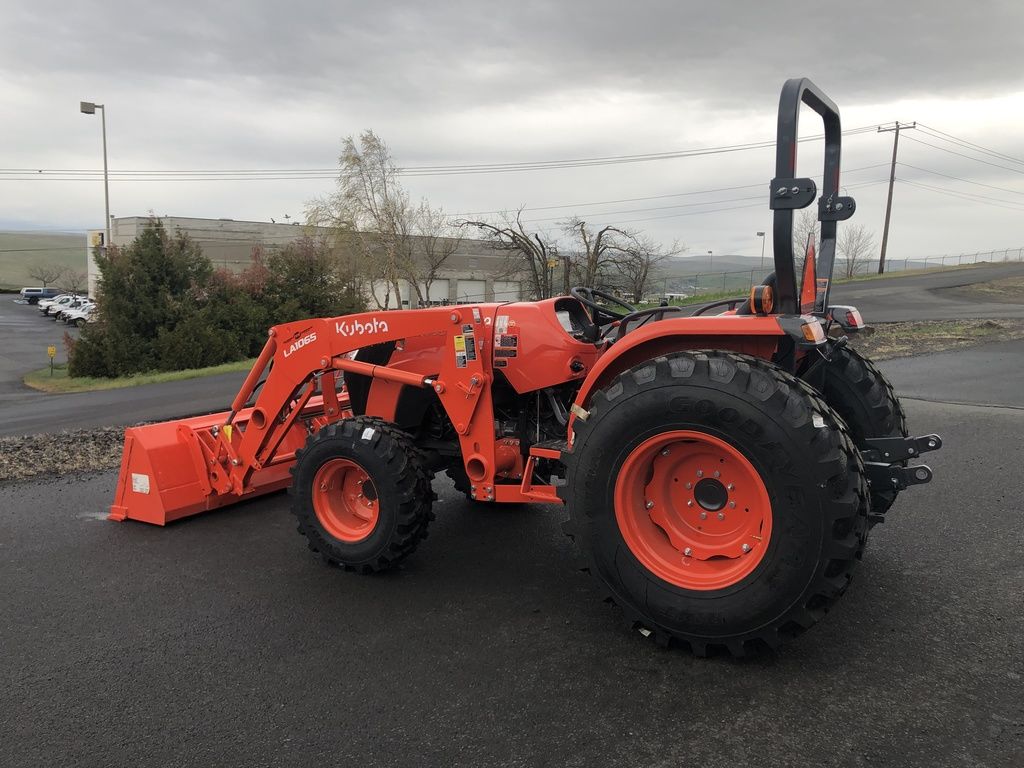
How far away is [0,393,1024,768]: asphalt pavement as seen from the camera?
2625 mm

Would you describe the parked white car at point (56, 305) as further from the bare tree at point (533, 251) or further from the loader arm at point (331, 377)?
the loader arm at point (331, 377)

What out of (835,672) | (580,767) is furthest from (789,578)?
(580,767)

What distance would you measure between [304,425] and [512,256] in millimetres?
32995

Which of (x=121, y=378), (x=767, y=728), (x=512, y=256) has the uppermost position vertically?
(x=512, y=256)

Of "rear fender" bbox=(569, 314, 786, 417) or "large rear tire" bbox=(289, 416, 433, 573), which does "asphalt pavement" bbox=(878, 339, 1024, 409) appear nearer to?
"rear fender" bbox=(569, 314, 786, 417)

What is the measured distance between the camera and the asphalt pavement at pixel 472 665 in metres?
2.62

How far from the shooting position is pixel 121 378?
24.0m

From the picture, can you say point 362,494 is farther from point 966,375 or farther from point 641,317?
point 966,375

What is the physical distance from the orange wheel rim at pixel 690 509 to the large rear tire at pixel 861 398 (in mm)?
1206

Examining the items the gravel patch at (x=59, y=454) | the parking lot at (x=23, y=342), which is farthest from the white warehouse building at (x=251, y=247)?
the gravel patch at (x=59, y=454)

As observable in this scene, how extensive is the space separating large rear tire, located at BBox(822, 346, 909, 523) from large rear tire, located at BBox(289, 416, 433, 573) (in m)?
2.38

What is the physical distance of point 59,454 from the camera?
24.3ft

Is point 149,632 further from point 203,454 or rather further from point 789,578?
point 789,578

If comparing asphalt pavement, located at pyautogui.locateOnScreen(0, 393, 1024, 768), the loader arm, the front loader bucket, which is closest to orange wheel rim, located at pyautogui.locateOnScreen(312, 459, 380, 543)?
asphalt pavement, located at pyautogui.locateOnScreen(0, 393, 1024, 768)
